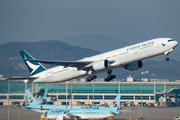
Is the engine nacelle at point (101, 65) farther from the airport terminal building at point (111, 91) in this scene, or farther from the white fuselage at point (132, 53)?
the airport terminal building at point (111, 91)

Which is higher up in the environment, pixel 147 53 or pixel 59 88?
pixel 147 53

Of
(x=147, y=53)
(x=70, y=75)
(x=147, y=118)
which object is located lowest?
(x=147, y=118)

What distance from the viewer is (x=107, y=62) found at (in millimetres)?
48000

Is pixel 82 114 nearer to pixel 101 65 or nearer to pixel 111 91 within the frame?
pixel 101 65

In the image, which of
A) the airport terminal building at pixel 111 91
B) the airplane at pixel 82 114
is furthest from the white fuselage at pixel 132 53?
the airport terminal building at pixel 111 91

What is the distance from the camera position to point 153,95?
11488cm

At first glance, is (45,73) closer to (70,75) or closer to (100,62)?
(70,75)

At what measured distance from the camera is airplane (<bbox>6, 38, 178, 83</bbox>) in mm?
44812

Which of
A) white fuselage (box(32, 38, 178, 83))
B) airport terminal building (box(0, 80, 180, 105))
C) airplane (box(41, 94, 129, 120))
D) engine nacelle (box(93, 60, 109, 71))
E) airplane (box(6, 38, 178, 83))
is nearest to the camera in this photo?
white fuselage (box(32, 38, 178, 83))

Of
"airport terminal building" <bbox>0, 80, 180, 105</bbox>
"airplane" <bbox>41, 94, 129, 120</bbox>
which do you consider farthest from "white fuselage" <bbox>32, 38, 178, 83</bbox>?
"airport terminal building" <bbox>0, 80, 180, 105</bbox>

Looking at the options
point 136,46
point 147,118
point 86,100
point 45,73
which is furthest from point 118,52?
point 86,100

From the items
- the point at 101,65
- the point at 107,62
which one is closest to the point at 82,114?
the point at 101,65

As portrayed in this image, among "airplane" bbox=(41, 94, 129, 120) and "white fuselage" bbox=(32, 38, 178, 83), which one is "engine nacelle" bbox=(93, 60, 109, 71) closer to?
"white fuselage" bbox=(32, 38, 178, 83)

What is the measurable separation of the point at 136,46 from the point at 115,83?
3154 inches
